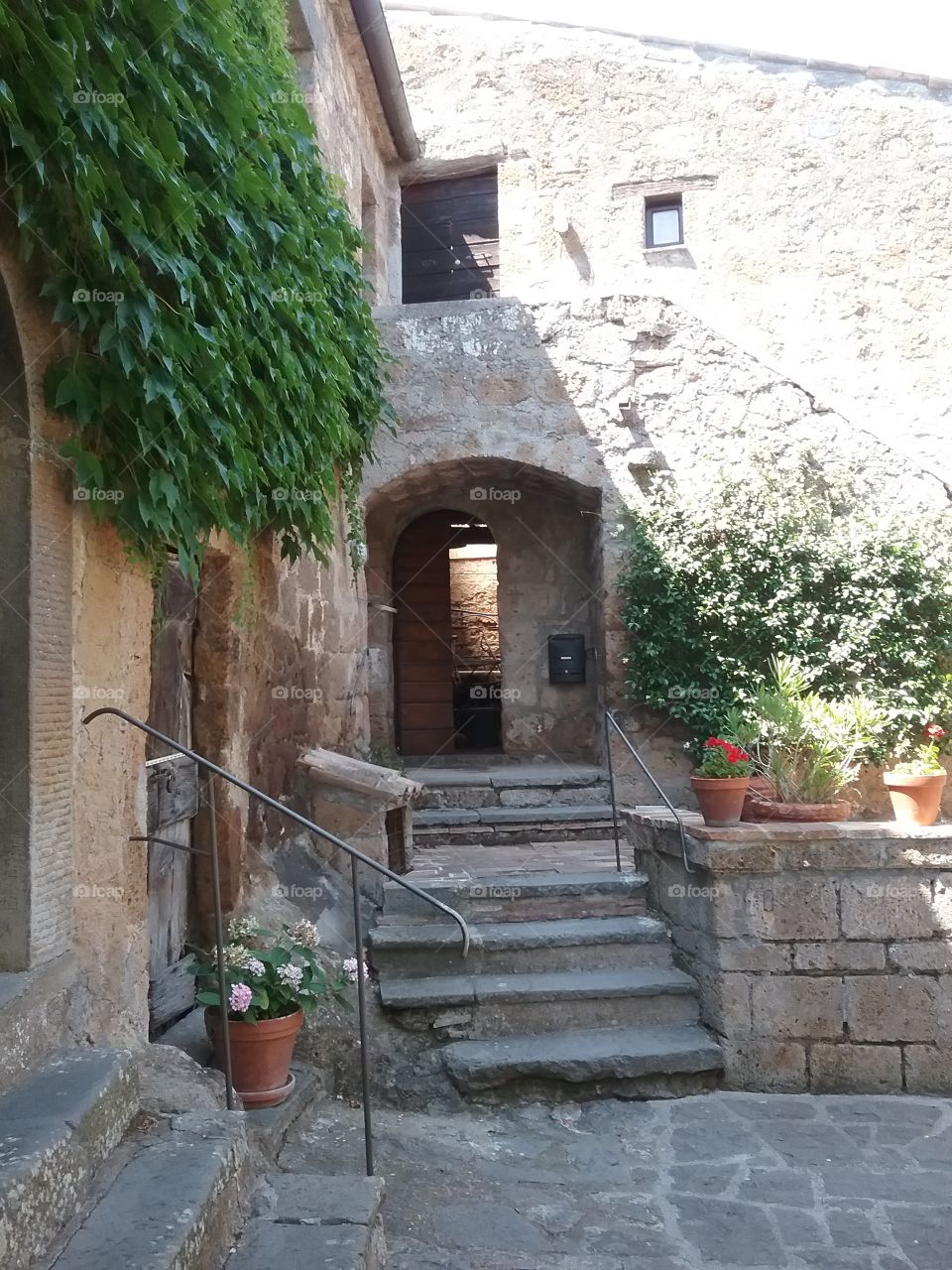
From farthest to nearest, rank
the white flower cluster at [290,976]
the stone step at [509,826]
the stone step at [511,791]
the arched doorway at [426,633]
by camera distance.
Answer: the arched doorway at [426,633], the stone step at [511,791], the stone step at [509,826], the white flower cluster at [290,976]

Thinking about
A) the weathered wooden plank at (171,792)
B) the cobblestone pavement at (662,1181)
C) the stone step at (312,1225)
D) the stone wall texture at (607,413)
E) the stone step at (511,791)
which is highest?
the stone wall texture at (607,413)

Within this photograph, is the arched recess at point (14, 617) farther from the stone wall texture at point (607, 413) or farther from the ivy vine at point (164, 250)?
the stone wall texture at point (607, 413)

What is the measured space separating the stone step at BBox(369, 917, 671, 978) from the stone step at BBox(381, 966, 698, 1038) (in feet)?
0.29

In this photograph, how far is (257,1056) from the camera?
345 cm

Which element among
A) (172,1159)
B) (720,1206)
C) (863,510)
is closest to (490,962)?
(720,1206)

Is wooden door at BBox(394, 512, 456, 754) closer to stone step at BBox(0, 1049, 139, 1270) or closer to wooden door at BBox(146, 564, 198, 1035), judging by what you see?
wooden door at BBox(146, 564, 198, 1035)

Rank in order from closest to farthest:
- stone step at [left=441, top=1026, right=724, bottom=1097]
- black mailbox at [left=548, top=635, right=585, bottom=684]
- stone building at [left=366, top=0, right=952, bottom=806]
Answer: stone step at [left=441, top=1026, right=724, bottom=1097] → black mailbox at [left=548, top=635, right=585, bottom=684] → stone building at [left=366, top=0, right=952, bottom=806]

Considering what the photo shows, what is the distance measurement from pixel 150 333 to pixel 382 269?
752 centimetres

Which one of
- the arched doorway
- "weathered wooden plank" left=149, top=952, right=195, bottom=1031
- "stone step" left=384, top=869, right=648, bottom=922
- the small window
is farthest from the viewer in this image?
the small window

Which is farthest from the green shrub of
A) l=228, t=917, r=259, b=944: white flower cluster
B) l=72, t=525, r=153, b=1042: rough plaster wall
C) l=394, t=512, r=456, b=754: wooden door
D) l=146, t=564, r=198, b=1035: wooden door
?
l=72, t=525, r=153, b=1042: rough plaster wall

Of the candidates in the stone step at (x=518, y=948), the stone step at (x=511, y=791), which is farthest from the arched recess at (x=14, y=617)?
the stone step at (x=511, y=791)

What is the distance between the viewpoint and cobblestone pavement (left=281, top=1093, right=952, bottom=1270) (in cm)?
298

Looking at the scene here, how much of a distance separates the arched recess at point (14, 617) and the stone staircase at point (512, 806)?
437cm

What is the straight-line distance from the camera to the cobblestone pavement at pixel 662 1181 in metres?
2.98
